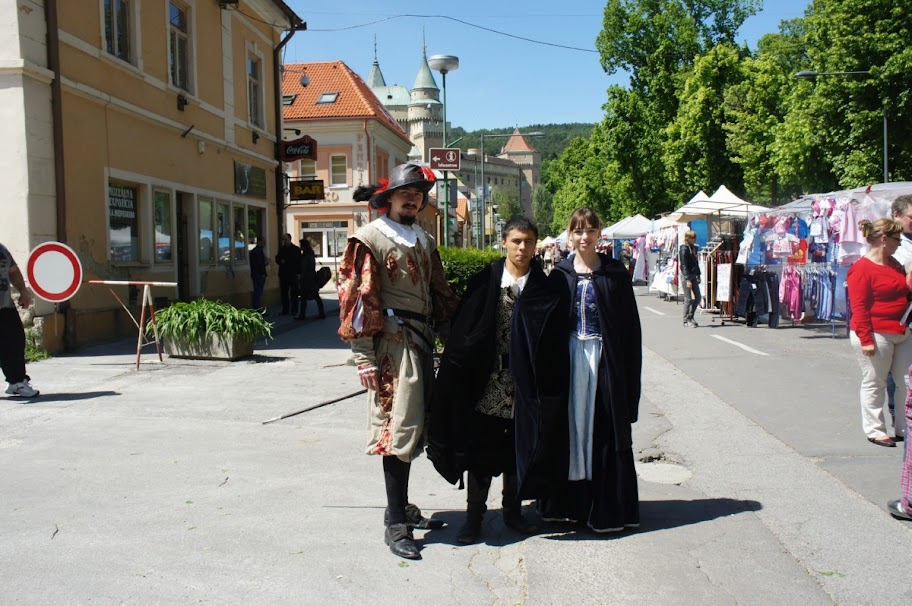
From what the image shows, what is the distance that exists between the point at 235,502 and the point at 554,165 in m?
103

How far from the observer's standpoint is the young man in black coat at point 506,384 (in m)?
4.17

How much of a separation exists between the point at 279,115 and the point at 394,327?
19.9 metres

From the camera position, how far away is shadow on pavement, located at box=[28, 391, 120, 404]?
810 centimetres

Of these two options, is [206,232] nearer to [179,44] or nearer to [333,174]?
[179,44]

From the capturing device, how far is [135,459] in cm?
598

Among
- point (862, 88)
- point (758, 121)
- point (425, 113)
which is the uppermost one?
point (425, 113)

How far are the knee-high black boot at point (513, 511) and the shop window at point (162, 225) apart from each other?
12001 millimetres

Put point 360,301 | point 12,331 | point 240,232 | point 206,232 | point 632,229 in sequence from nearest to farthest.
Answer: point 360,301 → point 12,331 → point 206,232 → point 240,232 → point 632,229

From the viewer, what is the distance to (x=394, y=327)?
4141 mm

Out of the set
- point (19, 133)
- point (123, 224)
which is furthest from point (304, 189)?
point (19, 133)

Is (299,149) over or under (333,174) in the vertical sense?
under

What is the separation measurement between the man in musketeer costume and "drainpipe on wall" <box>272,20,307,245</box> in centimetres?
1932

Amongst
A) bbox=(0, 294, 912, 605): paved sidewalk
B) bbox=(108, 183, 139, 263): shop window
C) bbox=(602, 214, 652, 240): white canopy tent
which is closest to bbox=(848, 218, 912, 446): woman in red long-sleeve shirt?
bbox=(0, 294, 912, 605): paved sidewalk

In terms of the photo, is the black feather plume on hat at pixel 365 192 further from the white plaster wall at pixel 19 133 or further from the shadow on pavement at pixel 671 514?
the white plaster wall at pixel 19 133
